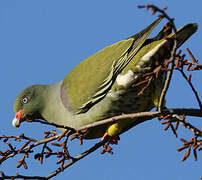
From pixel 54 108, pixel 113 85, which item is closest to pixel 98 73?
pixel 113 85

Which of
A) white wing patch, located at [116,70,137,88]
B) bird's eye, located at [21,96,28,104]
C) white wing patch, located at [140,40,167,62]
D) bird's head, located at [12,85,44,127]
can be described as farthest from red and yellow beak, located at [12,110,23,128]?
white wing patch, located at [140,40,167,62]

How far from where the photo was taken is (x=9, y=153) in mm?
3350

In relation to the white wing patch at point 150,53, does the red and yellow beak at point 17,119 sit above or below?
below

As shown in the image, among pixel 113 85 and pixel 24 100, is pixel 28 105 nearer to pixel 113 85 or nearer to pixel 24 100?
pixel 24 100

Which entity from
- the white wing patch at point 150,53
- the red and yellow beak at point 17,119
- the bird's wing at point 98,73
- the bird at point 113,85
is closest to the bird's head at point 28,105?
the red and yellow beak at point 17,119

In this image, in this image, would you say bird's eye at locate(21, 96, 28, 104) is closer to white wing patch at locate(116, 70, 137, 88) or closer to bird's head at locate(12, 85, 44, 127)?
bird's head at locate(12, 85, 44, 127)

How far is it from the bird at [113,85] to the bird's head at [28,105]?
0.59 feet

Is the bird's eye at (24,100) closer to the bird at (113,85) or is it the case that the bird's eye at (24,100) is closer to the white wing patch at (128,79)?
the bird at (113,85)

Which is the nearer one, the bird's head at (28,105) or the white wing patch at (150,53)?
the white wing patch at (150,53)

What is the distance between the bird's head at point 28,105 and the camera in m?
5.06

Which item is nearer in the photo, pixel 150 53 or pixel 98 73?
pixel 150 53

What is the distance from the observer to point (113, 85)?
4.27m

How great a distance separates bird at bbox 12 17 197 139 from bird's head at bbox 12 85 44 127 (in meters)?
0.18

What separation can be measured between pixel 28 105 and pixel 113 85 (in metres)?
1.48
